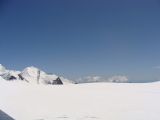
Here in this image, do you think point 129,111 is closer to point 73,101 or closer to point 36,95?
point 73,101

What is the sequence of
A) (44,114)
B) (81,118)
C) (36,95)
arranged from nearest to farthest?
(81,118), (44,114), (36,95)

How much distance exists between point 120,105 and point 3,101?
6.42 meters

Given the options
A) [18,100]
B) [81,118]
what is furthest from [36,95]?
[81,118]

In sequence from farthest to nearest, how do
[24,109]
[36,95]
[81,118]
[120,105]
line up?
1. [36,95]
2. [120,105]
3. [24,109]
4. [81,118]

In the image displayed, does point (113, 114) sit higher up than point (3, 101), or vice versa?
point (3, 101)

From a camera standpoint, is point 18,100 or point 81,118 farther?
point 18,100

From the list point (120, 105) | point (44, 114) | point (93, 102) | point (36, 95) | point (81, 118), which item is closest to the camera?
point (81, 118)

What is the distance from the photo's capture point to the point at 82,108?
42.2ft

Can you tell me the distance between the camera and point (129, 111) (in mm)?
11852

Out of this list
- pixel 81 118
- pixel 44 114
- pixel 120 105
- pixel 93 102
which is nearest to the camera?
pixel 81 118

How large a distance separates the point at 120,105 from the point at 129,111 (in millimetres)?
1710

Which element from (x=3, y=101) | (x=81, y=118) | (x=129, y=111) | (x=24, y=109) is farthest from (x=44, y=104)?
(x=129, y=111)

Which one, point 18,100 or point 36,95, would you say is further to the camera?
point 36,95

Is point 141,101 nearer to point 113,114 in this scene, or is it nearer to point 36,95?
point 113,114
